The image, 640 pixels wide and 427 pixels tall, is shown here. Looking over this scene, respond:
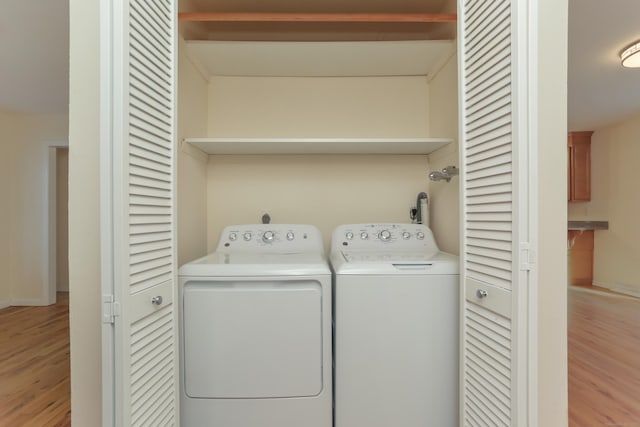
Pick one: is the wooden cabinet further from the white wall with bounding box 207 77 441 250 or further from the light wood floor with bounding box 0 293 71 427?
the light wood floor with bounding box 0 293 71 427

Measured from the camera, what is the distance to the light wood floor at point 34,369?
6.31ft

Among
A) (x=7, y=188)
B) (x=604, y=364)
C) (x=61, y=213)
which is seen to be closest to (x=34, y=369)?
(x=7, y=188)

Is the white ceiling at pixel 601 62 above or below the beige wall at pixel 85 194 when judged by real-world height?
above

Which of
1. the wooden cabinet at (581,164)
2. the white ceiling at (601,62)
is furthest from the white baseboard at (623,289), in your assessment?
the white ceiling at (601,62)

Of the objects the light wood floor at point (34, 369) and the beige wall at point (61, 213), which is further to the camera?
the beige wall at point (61, 213)

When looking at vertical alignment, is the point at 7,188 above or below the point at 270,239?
above

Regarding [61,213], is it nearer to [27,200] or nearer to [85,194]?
[27,200]

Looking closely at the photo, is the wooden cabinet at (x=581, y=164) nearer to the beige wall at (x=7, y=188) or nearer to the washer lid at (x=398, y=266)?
the washer lid at (x=398, y=266)

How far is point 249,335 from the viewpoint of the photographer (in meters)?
1.55

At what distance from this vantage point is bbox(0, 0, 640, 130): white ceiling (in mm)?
2244

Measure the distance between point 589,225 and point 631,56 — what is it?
10.4 ft

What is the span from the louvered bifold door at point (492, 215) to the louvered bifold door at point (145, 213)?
1.15 metres

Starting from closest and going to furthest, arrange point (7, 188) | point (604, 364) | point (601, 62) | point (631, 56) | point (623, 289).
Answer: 1. point (604, 364)
2. point (631, 56)
3. point (601, 62)
4. point (7, 188)
5. point (623, 289)

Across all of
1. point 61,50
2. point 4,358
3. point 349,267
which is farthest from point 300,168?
point 4,358
